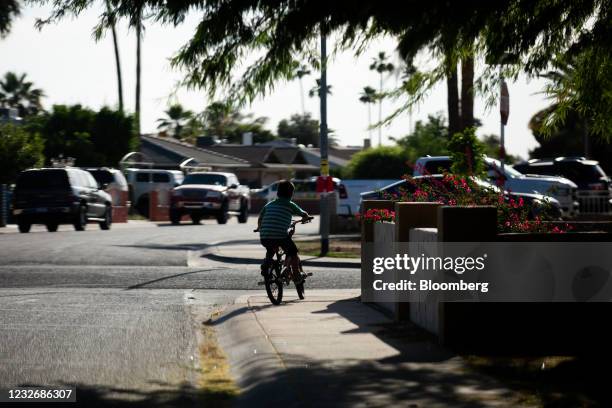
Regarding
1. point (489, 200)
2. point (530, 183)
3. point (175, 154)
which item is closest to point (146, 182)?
point (175, 154)

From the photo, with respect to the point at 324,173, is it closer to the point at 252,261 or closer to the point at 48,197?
the point at 252,261

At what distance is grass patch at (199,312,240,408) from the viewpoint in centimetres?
864

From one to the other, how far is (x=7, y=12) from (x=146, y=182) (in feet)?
140

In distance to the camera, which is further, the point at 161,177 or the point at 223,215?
the point at 161,177

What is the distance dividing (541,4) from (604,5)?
60 cm

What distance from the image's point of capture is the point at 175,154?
7162cm

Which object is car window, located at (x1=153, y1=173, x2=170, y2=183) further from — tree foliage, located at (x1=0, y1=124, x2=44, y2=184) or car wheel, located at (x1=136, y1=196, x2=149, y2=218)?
tree foliage, located at (x1=0, y1=124, x2=44, y2=184)

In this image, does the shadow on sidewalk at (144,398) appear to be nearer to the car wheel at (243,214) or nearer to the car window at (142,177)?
the car wheel at (243,214)

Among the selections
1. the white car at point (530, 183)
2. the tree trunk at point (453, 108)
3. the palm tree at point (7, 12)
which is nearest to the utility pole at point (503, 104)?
the palm tree at point (7, 12)

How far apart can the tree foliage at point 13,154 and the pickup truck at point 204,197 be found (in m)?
5.46

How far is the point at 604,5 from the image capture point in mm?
10586

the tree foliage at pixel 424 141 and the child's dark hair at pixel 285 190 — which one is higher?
the tree foliage at pixel 424 141

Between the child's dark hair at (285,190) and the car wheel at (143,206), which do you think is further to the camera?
the car wheel at (143,206)

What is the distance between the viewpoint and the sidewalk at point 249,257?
2286 centimetres
